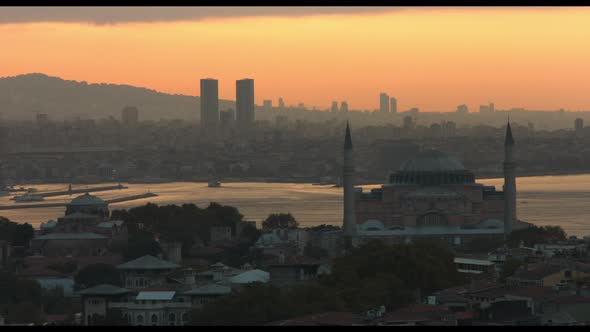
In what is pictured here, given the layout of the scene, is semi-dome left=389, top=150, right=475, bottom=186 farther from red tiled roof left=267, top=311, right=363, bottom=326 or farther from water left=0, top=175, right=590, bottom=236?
red tiled roof left=267, top=311, right=363, bottom=326

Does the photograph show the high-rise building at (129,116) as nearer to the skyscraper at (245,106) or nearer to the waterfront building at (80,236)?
the skyscraper at (245,106)

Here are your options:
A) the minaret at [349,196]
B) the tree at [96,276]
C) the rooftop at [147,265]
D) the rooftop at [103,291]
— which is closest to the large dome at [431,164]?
the minaret at [349,196]

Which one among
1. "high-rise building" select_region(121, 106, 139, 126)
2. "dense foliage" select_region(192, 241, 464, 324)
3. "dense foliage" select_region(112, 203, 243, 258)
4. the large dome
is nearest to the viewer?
"dense foliage" select_region(192, 241, 464, 324)

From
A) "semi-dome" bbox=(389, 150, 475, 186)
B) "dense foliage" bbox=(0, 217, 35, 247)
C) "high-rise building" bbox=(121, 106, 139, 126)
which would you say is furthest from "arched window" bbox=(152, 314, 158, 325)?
"high-rise building" bbox=(121, 106, 139, 126)

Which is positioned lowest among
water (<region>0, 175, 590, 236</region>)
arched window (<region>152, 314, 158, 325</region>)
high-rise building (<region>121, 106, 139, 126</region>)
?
water (<region>0, 175, 590, 236</region>)

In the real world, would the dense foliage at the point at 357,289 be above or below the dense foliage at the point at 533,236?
above
